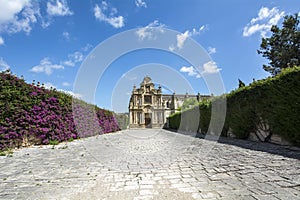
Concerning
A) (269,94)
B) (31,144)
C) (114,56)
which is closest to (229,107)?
(269,94)

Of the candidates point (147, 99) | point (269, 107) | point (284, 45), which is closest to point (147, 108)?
point (147, 99)

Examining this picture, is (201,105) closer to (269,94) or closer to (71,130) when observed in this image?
(269,94)

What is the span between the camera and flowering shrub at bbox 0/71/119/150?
16.7ft

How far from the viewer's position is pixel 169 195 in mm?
1919

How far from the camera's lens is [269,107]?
5.66m

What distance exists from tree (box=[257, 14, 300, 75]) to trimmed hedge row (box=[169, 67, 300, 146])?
32.7 feet

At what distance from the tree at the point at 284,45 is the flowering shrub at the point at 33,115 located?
17387 mm

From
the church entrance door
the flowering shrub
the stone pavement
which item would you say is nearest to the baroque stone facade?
the church entrance door

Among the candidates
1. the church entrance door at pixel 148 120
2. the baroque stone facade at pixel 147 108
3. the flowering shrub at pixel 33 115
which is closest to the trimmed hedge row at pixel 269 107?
the flowering shrub at pixel 33 115

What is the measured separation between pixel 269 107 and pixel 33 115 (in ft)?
27.8

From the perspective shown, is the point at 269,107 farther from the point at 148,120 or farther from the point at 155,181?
the point at 148,120

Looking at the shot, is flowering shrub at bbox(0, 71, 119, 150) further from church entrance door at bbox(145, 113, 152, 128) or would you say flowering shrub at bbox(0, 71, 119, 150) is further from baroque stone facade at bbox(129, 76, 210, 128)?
church entrance door at bbox(145, 113, 152, 128)

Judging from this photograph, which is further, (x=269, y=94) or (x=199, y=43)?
(x=199, y=43)

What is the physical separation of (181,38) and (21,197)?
8996mm
